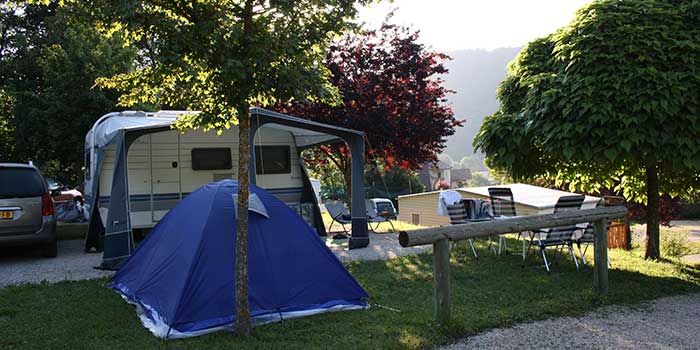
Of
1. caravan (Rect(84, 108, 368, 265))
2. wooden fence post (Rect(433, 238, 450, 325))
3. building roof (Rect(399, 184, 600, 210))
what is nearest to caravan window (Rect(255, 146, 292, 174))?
caravan (Rect(84, 108, 368, 265))

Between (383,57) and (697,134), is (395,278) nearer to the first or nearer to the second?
(697,134)

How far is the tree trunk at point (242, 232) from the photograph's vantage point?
14.8 feet

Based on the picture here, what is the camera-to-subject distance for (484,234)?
512 cm

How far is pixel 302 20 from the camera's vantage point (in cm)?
452

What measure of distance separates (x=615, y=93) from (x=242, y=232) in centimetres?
457

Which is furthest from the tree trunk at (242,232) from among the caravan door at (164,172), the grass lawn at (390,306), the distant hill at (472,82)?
the distant hill at (472,82)

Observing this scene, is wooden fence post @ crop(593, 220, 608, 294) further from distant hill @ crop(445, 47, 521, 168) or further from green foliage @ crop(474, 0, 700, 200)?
distant hill @ crop(445, 47, 521, 168)

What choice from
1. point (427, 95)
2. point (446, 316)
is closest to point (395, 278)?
point (446, 316)

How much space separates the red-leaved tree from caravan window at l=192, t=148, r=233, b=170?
2543 mm

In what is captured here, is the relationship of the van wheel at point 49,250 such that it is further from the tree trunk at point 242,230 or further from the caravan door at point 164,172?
the tree trunk at point 242,230

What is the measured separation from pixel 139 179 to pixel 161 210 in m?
0.68

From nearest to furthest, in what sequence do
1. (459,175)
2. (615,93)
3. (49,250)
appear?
(615,93), (49,250), (459,175)

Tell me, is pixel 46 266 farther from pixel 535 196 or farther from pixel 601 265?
pixel 535 196

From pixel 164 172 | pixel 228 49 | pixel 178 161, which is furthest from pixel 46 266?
pixel 228 49
